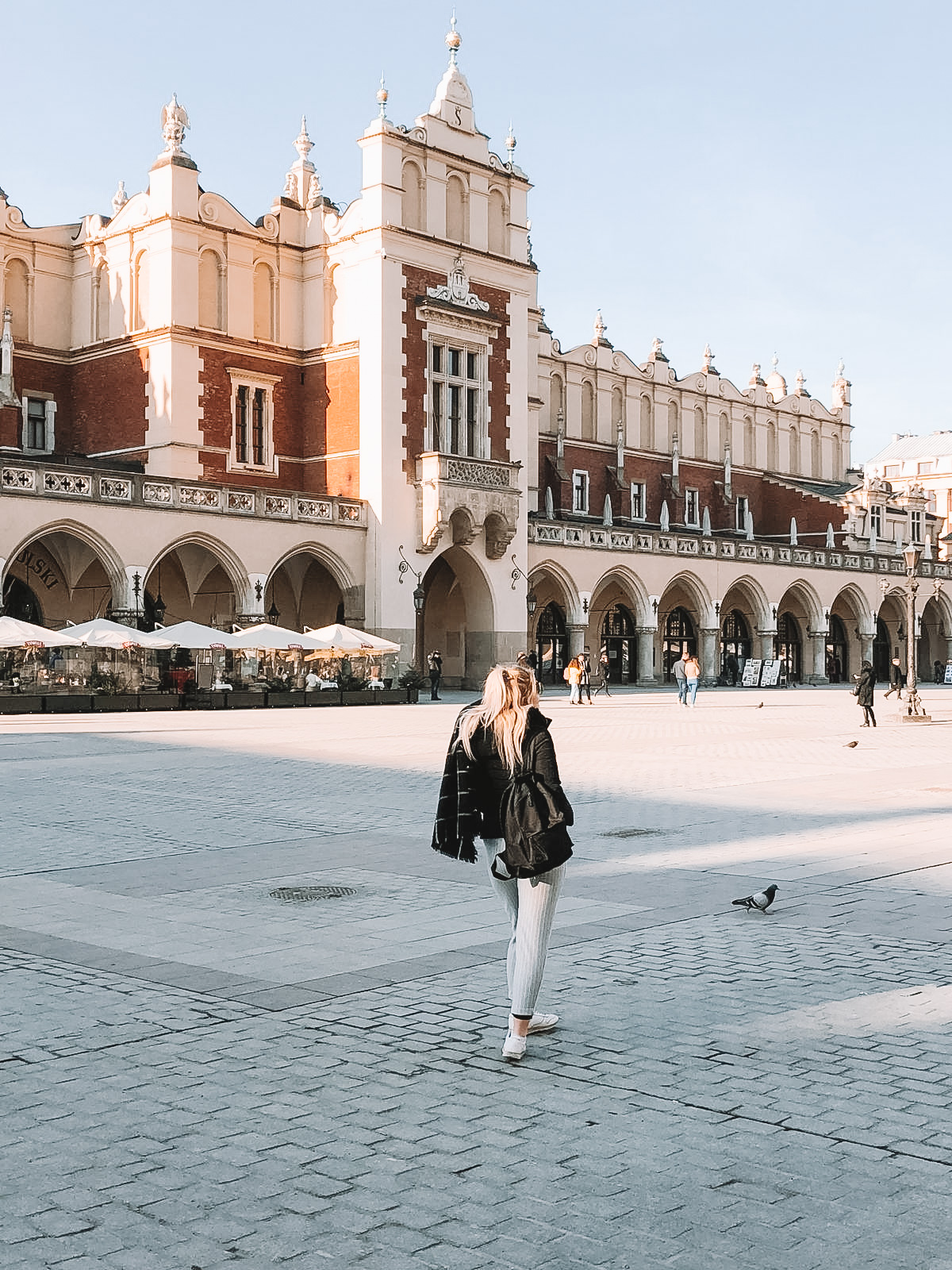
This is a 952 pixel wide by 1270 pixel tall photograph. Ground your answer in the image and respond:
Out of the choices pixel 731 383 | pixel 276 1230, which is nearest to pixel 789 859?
pixel 276 1230

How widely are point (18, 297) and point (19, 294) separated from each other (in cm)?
15

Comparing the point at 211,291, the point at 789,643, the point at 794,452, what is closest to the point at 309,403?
the point at 211,291

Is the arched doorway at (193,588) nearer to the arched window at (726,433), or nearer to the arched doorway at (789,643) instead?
the arched doorway at (789,643)

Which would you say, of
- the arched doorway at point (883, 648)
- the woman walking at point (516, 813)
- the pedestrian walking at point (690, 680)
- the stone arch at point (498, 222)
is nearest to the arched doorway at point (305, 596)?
the stone arch at point (498, 222)

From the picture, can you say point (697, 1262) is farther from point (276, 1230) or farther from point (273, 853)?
point (273, 853)

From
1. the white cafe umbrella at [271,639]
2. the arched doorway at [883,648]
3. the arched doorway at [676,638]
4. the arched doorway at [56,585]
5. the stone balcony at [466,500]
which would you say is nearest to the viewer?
the white cafe umbrella at [271,639]

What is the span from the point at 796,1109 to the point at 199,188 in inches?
1600

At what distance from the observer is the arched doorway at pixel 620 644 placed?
53562mm

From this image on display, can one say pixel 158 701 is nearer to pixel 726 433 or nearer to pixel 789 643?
pixel 789 643

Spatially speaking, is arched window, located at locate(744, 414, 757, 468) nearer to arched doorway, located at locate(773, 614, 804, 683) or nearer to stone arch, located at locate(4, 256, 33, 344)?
arched doorway, located at locate(773, 614, 804, 683)

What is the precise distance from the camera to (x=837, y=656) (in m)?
62.6

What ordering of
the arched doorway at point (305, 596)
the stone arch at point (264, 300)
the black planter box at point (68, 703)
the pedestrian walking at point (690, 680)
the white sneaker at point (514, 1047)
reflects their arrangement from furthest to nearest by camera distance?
the arched doorway at point (305, 596) < the stone arch at point (264, 300) < the pedestrian walking at point (690, 680) < the black planter box at point (68, 703) < the white sneaker at point (514, 1047)

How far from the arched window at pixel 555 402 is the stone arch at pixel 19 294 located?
67.6 feet

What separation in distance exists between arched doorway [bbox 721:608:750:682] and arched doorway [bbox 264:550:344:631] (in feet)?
65.4
